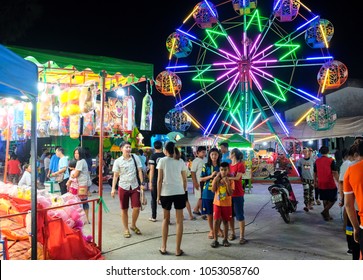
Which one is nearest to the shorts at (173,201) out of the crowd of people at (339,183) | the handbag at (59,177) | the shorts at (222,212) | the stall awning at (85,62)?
the shorts at (222,212)

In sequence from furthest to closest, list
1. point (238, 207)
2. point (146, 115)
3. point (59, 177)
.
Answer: point (59, 177)
point (146, 115)
point (238, 207)

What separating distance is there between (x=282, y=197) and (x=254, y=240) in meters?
1.56

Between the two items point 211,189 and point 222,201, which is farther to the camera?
point 211,189

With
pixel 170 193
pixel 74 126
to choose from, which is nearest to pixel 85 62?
pixel 74 126

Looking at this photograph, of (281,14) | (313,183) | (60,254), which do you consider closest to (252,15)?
(281,14)

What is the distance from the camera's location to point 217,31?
1289 cm

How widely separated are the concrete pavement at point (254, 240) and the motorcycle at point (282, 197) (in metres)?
0.23

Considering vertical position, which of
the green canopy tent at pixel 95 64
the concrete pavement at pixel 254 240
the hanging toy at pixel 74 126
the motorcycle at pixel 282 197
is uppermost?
the green canopy tent at pixel 95 64

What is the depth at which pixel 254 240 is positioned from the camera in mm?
5074

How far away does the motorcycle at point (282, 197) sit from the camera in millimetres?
6207

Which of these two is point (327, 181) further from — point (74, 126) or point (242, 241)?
point (74, 126)

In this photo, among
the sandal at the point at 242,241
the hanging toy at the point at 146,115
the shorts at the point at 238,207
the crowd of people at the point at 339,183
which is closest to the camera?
the crowd of people at the point at 339,183

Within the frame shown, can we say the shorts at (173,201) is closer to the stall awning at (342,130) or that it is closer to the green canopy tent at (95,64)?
the green canopy tent at (95,64)

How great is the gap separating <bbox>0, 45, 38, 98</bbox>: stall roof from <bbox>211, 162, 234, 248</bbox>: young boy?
2.75 meters
